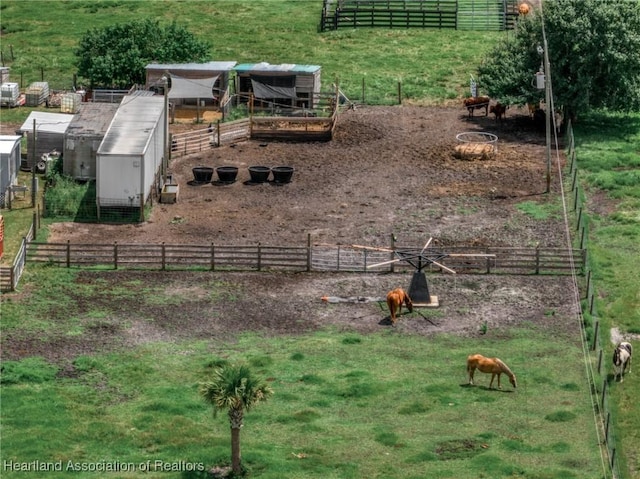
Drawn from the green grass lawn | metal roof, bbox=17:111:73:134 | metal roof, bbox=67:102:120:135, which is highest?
metal roof, bbox=67:102:120:135

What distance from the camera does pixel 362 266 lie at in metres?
53.7

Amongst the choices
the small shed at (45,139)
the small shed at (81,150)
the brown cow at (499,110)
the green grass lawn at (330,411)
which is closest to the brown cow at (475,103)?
the brown cow at (499,110)

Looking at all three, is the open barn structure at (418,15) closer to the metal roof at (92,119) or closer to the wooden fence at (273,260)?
the metal roof at (92,119)

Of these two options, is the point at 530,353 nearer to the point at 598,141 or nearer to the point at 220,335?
the point at 220,335

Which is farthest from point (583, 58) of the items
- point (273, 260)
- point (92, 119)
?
point (273, 260)

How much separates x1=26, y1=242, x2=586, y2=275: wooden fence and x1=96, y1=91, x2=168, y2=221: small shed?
506cm

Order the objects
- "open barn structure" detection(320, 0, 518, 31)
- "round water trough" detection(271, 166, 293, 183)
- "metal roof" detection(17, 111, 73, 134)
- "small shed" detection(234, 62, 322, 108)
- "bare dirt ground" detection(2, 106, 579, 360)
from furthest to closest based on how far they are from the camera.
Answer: "open barn structure" detection(320, 0, 518, 31) < "small shed" detection(234, 62, 322, 108) < "metal roof" detection(17, 111, 73, 134) < "round water trough" detection(271, 166, 293, 183) < "bare dirt ground" detection(2, 106, 579, 360)

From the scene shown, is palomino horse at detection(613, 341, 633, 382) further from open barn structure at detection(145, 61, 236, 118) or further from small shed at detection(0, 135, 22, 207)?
open barn structure at detection(145, 61, 236, 118)

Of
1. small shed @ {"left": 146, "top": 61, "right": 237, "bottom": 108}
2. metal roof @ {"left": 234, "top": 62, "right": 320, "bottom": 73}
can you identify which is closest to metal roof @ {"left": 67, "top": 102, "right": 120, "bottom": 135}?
small shed @ {"left": 146, "top": 61, "right": 237, "bottom": 108}

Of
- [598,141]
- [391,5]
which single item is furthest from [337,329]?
[391,5]

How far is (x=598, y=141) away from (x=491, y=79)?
5.90 metres

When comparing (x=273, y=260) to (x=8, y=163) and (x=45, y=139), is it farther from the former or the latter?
(x=45, y=139)

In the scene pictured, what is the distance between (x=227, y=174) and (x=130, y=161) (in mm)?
6143

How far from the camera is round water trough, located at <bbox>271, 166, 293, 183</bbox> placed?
210ft
